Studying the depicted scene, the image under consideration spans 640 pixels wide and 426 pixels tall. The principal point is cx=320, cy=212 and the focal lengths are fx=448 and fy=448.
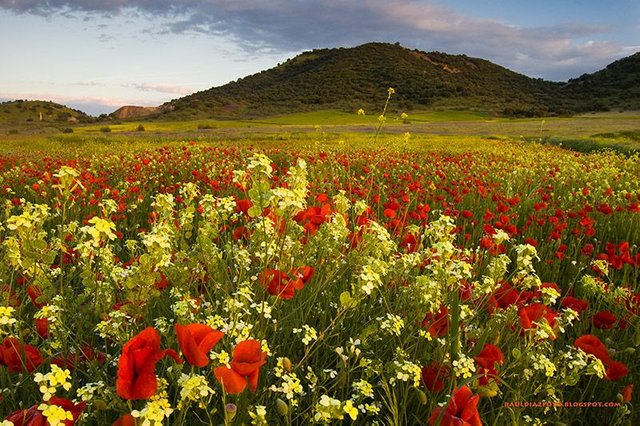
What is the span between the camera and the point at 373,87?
12219 centimetres

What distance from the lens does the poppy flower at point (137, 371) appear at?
122cm

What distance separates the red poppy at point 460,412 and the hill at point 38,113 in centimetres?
9001

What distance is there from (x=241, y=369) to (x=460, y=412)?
72 centimetres

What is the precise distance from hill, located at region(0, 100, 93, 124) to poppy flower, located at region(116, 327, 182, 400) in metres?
89.7

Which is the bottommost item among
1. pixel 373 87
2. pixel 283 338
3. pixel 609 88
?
pixel 283 338

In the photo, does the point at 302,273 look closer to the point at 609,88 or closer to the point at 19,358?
the point at 19,358

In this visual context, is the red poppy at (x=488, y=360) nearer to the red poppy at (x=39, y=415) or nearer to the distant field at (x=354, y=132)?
the red poppy at (x=39, y=415)

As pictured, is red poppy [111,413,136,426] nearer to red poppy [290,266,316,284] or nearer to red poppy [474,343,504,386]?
red poppy [290,266,316,284]

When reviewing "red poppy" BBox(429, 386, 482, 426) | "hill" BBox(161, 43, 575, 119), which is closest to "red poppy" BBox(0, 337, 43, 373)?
"red poppy" BBox(429, 386, 482, 426)

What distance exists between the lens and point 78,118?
84562 mm

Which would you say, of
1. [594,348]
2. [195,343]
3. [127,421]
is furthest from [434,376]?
[127,421]

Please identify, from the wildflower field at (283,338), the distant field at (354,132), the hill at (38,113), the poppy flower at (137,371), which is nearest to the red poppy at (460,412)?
the wildflower field at (283,338)

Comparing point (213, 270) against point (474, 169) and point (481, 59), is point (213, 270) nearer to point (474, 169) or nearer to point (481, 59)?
point (474, 169)

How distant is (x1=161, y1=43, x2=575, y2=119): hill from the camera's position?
95688mm
